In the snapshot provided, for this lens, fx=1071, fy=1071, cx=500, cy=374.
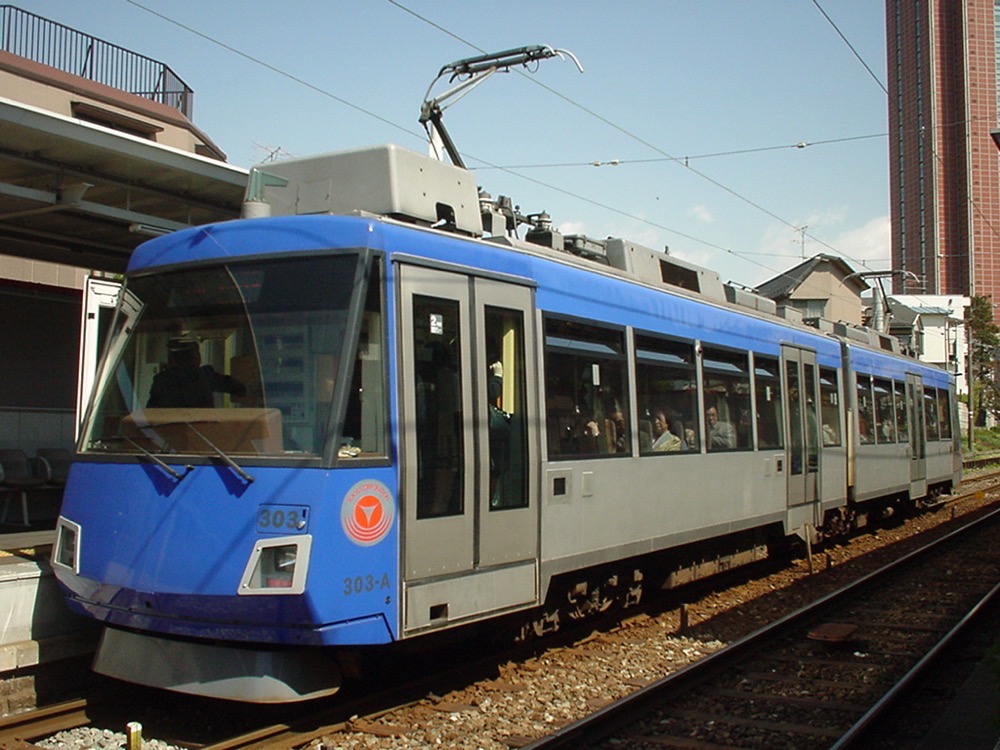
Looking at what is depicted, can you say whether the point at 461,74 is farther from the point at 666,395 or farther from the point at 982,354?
the point at 982,354

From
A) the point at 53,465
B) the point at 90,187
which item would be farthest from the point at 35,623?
the point at 53,465

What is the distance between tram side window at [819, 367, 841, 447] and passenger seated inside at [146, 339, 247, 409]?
30.2 feet

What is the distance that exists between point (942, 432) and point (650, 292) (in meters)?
14.3

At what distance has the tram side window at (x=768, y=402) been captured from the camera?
11461mm

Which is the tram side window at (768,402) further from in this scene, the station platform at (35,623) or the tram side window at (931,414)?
the tram side window at (931,414)

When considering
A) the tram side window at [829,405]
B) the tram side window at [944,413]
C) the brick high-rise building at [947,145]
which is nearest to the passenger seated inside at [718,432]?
the tram side window at [829,405]

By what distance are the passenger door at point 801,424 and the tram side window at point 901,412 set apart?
489cm

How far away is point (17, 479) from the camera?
12.2 metres

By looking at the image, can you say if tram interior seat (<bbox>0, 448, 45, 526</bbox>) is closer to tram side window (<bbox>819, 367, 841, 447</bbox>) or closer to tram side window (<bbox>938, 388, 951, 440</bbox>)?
tram side window (<bbox>819, 367, 841, 447</bbox>)

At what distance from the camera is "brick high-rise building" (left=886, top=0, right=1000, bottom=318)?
360 ft

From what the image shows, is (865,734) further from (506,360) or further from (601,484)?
(506,360)

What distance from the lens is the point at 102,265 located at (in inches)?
470

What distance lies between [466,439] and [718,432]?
432cm

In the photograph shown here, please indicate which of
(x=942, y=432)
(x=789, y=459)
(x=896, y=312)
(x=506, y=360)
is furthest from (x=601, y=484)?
(x=896, y=312)
